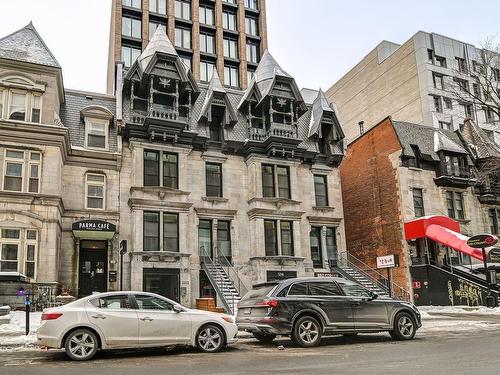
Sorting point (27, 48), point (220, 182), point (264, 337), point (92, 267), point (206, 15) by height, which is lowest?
point (264, 337)

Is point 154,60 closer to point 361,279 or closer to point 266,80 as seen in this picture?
point 266,80

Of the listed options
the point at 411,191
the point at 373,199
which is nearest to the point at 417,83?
the point at 373,199

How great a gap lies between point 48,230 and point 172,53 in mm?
11821

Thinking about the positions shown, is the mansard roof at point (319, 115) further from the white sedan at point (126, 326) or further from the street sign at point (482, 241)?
the white sedan at point (126, 326)

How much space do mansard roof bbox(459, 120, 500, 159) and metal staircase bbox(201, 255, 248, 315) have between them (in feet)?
67.0

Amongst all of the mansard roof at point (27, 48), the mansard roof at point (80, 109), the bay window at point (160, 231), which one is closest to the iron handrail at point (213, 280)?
the bay window at point (160, 231)

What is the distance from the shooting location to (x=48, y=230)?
70.2 ft

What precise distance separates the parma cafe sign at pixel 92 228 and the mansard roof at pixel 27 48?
7803 mm

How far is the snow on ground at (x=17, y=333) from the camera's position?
1281 centimetres

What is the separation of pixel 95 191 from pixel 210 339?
15357mm

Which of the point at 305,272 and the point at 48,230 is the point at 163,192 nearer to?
the point at 48,230

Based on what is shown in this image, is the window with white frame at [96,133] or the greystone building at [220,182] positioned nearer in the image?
the greystone building at [220,182]

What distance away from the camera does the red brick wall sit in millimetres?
31125

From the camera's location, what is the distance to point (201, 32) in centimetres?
5191
